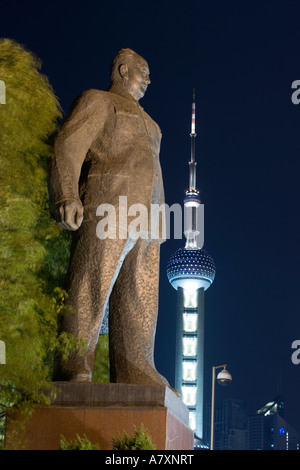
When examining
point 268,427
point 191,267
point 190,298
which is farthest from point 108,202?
point 268,427

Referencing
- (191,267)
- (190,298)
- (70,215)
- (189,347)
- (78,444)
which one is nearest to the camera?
(78,444)

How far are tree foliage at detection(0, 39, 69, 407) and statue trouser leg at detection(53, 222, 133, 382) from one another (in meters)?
0.16

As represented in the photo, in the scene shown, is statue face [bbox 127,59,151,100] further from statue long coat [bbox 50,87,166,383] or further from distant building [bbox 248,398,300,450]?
distant building [bbox 248,398,300,450]

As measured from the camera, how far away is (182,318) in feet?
336

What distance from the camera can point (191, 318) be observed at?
102m

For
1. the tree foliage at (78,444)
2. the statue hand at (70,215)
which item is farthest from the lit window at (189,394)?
the tree foliage at (78,444)

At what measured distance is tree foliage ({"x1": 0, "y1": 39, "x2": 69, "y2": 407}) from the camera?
21.0ft

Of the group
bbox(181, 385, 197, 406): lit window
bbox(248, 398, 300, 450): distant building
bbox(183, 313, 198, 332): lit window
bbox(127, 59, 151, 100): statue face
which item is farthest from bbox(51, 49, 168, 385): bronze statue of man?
bbox(248, 398, 300, 450): distant building

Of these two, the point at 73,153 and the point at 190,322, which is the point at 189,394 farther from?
the point at 73,153

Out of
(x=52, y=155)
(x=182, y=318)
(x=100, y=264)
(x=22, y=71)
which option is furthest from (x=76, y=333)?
(x=182, y=318)

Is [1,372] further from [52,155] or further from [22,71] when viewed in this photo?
[22,71]

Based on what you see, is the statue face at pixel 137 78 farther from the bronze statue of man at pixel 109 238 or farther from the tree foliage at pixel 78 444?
the tree foliage at pixel 78 444

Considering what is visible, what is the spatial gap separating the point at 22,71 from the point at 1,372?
325 centimetres

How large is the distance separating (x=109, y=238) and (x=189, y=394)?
93598 millimetres
